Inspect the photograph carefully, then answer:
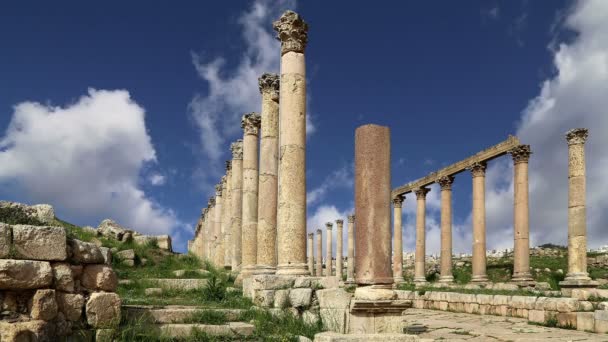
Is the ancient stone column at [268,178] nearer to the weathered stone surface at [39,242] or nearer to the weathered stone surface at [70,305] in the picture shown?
the weathered stone surface at [70,305]

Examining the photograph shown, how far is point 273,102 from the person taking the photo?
58.7 feet

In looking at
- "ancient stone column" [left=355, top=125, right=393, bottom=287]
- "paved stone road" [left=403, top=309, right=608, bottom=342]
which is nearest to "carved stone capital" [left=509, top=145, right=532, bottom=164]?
"paved stone road" [left=403, top=309, right=608, bottom=342]

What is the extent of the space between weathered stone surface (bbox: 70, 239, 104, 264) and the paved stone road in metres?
7.39

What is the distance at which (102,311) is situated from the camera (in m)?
8.11

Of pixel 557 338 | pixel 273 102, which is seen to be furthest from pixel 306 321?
pixel 273 102

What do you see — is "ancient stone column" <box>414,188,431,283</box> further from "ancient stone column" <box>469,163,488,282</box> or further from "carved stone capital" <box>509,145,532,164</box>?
"carved stone capital" <box>509,145,532,164</box>

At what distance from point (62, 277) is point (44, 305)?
48cm

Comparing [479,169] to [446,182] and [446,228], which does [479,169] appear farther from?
[446,228]

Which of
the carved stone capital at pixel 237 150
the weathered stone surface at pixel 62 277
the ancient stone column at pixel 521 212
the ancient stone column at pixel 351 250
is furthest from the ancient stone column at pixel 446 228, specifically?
the weathered stone surface at pixel 62 277

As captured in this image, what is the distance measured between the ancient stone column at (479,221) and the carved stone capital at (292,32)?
52.6 ft

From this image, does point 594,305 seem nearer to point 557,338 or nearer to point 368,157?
point 557,338

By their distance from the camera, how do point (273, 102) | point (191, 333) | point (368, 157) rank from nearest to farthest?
point (191, 333) < point (368, 157) < point (273, 102)

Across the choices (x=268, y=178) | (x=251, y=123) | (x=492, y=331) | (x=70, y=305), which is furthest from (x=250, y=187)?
(x=70, y=305)

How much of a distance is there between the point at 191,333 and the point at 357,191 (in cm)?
387
